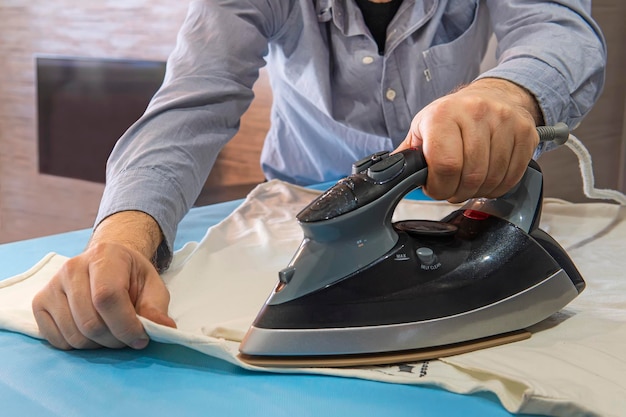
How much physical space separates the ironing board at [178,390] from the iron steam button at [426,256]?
0.14 meters

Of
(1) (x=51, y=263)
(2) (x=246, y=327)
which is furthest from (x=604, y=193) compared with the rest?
(1) (x=51, y=263)

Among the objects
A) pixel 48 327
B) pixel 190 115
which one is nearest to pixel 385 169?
pixel 48 327

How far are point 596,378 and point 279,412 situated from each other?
30 centimetres

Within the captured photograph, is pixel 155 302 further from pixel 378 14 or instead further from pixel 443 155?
pixel 378 14

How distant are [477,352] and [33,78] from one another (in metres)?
3.57

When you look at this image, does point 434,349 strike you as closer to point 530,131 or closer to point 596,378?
point 596,378

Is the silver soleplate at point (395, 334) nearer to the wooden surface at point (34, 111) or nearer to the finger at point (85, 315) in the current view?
the finger at point (85, 315)

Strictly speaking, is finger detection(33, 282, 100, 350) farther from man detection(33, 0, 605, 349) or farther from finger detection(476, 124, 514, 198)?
finger detection(476, 124, 514, 198)

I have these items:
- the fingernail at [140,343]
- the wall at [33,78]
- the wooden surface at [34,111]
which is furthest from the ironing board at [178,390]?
the wall at [33,78]

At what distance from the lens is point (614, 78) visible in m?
2.18

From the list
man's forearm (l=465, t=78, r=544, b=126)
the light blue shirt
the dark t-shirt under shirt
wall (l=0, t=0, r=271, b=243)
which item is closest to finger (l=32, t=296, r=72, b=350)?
the light blue shirt

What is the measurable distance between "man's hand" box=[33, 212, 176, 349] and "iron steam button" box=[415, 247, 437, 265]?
286mm

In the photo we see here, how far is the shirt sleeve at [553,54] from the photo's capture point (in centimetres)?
104

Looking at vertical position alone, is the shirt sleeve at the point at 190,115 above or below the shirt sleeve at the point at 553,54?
below
